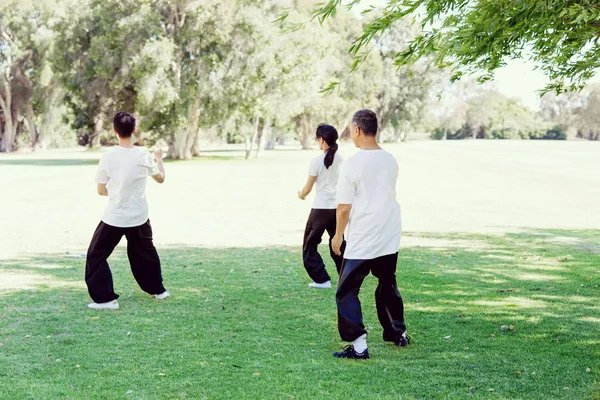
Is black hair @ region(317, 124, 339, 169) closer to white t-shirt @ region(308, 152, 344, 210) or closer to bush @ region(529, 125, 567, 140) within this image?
white t-shirt @ region(308, 152, 344, 210)

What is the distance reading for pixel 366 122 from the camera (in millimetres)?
5590

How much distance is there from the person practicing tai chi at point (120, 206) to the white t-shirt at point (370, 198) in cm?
271

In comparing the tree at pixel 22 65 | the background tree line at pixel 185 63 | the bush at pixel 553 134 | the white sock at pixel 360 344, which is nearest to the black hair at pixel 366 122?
the white sock at pixel 360 344

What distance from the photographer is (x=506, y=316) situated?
727 cm

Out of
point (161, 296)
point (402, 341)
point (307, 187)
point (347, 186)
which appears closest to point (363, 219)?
point (347, 186)

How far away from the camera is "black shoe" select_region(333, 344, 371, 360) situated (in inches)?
223

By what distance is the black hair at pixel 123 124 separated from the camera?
7.14m

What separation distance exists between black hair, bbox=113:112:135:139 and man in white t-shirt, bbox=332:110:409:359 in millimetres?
2797

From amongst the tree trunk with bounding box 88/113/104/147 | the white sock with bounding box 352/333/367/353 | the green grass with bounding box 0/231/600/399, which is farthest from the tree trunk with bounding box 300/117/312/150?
the white sock with bounding box 352/333/367/353

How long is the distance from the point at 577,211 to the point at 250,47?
27.9m

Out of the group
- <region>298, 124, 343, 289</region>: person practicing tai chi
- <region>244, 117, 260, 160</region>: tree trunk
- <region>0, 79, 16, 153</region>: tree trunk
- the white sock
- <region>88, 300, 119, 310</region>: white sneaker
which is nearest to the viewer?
the white sock

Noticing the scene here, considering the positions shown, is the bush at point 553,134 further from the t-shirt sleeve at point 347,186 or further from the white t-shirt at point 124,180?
the t-shirt sleeve at point 347,186

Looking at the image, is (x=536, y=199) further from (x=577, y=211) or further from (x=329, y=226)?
(x=329, y=226)

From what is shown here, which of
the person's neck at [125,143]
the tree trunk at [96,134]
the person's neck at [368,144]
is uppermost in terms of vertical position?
the person's neck at [368,144]
